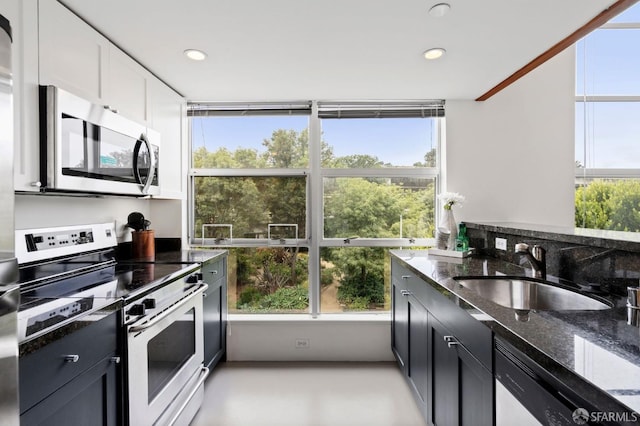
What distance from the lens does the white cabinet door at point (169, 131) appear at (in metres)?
2.33

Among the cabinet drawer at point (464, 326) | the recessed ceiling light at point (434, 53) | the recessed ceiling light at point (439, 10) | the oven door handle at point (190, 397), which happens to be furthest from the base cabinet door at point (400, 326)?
the recessed ceiling light at point (439, 10)

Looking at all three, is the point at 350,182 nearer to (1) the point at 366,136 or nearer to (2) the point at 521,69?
(1) the point at 366,136

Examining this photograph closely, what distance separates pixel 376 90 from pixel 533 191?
1.58 metres

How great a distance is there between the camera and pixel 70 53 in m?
1.52

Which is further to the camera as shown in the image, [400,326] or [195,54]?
[400,326]

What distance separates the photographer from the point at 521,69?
7.09 ft

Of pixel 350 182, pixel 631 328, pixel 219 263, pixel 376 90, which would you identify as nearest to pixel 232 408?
pixel 219 263

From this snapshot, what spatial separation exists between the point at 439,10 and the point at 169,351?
2118 mm

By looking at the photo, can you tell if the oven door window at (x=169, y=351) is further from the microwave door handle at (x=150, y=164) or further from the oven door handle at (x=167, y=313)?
the microwave door handle at (x=150, y=164)

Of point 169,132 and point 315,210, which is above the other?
point 169,132

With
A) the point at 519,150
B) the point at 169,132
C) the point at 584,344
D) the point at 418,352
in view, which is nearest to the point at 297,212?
the point at 169,132

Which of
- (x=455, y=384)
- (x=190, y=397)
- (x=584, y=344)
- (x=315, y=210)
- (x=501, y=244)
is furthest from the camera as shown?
(x=315, y=210)

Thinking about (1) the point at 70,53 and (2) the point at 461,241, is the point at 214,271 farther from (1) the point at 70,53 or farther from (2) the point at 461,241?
(2) the point at 461,241

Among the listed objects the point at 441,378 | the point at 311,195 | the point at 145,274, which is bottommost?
the point at 441,378
